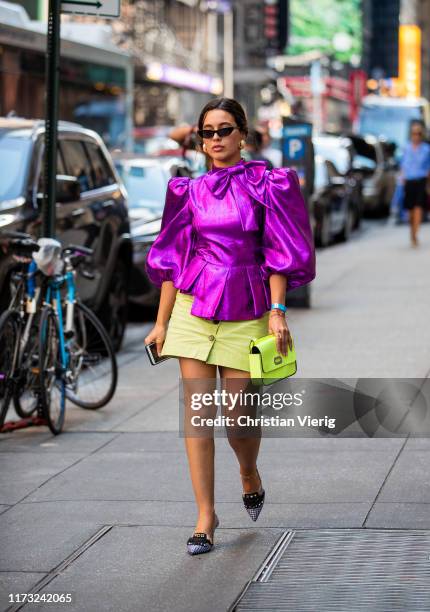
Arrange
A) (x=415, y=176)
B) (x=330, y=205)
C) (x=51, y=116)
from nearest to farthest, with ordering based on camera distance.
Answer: (x=51, y=116)
(x=415, y=176)
(x=330, y=205)

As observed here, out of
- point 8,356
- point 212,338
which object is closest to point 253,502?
point 212,338

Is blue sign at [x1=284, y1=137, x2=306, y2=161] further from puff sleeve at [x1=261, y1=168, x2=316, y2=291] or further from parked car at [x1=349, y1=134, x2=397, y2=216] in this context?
parked car at [x1=349, y1=134, x2=397, y2=216]

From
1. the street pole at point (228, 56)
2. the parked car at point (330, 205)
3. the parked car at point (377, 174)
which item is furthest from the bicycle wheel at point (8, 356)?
the street pole at point (228, 56)

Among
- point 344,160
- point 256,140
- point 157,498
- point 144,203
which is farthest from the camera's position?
point 344,160

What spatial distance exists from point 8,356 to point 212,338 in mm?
2986

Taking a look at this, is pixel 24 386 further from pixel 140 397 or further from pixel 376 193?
pixel 376 193

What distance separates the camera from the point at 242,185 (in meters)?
5.90

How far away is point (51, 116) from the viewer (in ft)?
30.4

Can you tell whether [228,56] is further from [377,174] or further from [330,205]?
[330,205]

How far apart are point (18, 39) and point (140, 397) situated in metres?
9.31

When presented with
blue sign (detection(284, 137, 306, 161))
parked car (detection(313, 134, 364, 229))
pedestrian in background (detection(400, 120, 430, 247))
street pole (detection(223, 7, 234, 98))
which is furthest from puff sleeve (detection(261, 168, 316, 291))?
street pole (detection(223, 7, 234, 98))

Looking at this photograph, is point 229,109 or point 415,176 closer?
point 229,109

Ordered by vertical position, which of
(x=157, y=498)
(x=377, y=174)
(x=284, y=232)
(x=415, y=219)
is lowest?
(x=157, y=498)

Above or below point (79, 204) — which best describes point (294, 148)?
above
